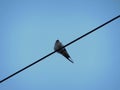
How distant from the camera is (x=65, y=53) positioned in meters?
5.06

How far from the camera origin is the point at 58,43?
5.95 m

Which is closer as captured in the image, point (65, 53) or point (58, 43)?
point (65, 53)

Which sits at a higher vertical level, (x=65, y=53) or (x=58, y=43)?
(x=58, y=43)

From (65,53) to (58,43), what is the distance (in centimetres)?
92
